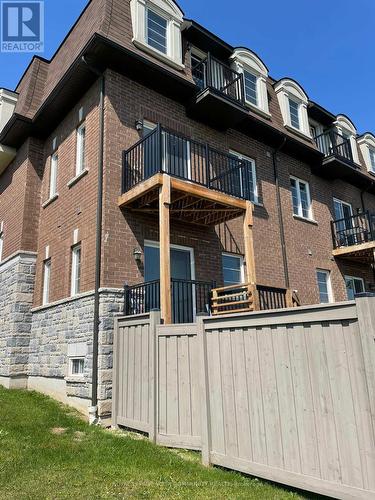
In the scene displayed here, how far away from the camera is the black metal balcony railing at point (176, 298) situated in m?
7.22

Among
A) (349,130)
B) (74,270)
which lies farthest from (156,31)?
(349,130)

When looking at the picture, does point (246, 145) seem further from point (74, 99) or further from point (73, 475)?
point (73, 475)

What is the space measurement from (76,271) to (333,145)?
11.2 meters

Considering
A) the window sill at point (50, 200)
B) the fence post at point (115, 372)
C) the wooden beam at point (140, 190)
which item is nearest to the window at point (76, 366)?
the fence post at point (115, 372)

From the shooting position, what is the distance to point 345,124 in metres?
15.9

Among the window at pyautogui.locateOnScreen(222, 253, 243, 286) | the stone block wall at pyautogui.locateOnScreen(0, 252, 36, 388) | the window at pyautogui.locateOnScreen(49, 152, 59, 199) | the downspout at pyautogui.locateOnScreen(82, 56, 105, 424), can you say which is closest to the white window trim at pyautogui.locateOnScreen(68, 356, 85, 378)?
the downspout at pyautogui.locateOnScreen(82, 56, 105, 424)

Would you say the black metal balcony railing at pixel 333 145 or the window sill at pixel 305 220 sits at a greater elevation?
the black metal balcony railing at pixel 333 145

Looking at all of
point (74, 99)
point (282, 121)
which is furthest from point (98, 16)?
point (282, 121)

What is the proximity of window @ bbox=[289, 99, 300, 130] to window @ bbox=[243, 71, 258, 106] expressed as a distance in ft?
6.14

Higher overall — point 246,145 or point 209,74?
point 209,74

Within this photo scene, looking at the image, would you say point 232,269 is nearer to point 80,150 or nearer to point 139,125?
point 139,125

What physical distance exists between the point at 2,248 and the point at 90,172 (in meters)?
5.04

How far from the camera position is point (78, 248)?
8883mm

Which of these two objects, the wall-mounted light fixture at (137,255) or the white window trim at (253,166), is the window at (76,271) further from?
the white window trim at (253,166)
